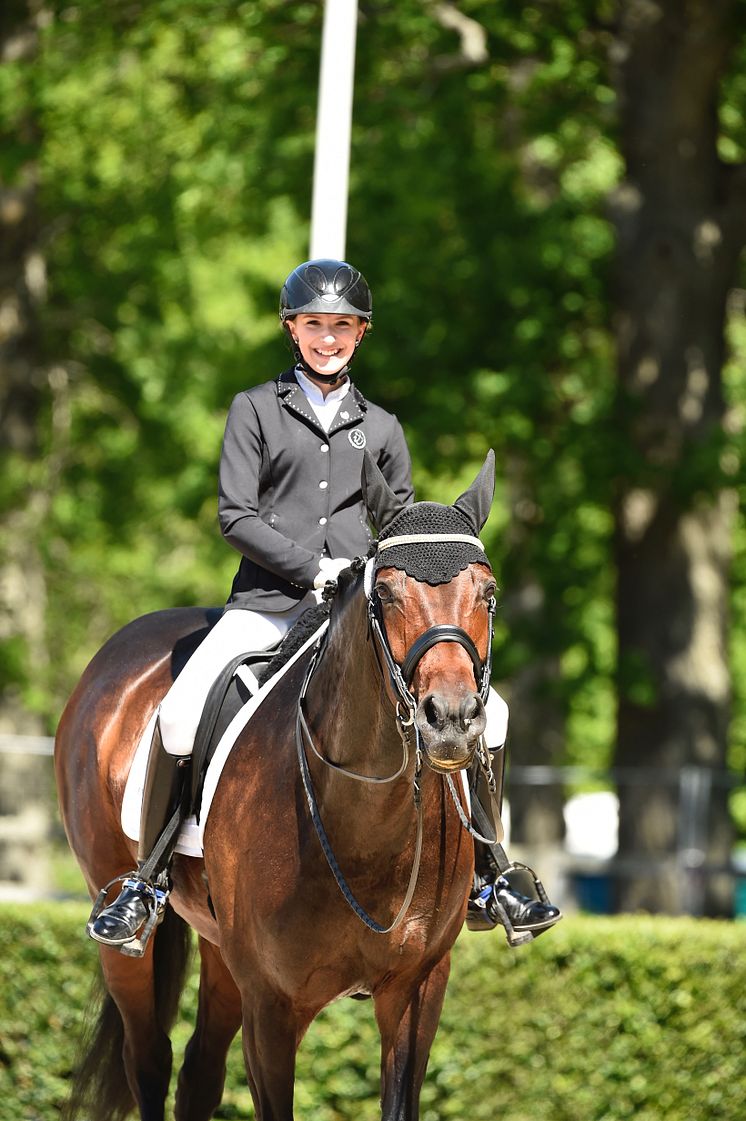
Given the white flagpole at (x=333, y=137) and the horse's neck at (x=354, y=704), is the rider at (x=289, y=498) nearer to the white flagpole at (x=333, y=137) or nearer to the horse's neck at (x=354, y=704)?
the horse's neck at (x=354, y=704)

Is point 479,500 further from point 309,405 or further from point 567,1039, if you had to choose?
point 567,1039

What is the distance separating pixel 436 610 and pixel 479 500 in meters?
0.52

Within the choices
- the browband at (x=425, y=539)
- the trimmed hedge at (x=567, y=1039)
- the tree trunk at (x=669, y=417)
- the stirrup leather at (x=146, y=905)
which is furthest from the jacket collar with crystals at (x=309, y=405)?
the tree trunk at (x=669, y=417)

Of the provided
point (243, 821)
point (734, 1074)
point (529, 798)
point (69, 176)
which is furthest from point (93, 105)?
point (243, 821)

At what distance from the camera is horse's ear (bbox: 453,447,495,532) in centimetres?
528

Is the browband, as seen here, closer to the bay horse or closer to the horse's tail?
the bay horse

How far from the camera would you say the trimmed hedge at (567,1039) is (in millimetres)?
9828

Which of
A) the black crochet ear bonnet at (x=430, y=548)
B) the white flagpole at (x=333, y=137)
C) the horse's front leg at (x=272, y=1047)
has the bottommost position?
the horse's front leg at (x=272, y=1047)

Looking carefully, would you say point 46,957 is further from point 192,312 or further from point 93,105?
point 192,312

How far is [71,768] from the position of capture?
302 inches

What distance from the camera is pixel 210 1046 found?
722 centimetres

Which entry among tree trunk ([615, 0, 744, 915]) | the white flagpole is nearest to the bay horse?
the white flagpole

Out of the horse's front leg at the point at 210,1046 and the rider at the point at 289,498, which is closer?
the rider at the point at 289,498

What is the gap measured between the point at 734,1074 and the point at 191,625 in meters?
4.34
